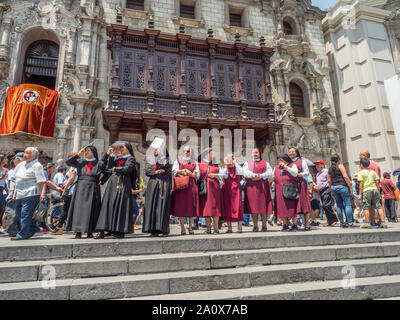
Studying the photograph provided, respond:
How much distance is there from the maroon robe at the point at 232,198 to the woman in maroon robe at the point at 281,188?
2.92 ft

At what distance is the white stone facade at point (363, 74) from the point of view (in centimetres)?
1442

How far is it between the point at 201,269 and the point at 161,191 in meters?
1.76

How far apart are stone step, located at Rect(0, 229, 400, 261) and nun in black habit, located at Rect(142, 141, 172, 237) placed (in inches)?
24.1

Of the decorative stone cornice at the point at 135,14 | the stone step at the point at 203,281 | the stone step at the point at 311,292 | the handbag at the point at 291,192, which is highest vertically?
the decorative stone cornice at the point at 135,14

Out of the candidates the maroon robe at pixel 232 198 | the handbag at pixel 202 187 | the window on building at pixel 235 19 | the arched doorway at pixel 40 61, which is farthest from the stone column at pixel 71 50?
the maroon robe at pixel 232 198

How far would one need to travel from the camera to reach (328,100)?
1538 centimetres

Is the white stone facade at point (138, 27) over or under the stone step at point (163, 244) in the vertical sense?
over

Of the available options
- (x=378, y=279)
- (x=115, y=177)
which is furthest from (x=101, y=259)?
(x=378, y=279)

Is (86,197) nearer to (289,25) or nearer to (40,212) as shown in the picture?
(40,212)

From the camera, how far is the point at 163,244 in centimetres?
392

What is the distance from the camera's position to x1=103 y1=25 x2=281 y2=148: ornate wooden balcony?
11070mm

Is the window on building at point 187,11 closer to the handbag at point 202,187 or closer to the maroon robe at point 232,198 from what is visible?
the maroon robe at point 232,198

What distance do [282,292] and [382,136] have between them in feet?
48.2

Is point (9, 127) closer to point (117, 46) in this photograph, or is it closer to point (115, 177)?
point (117, 46)
